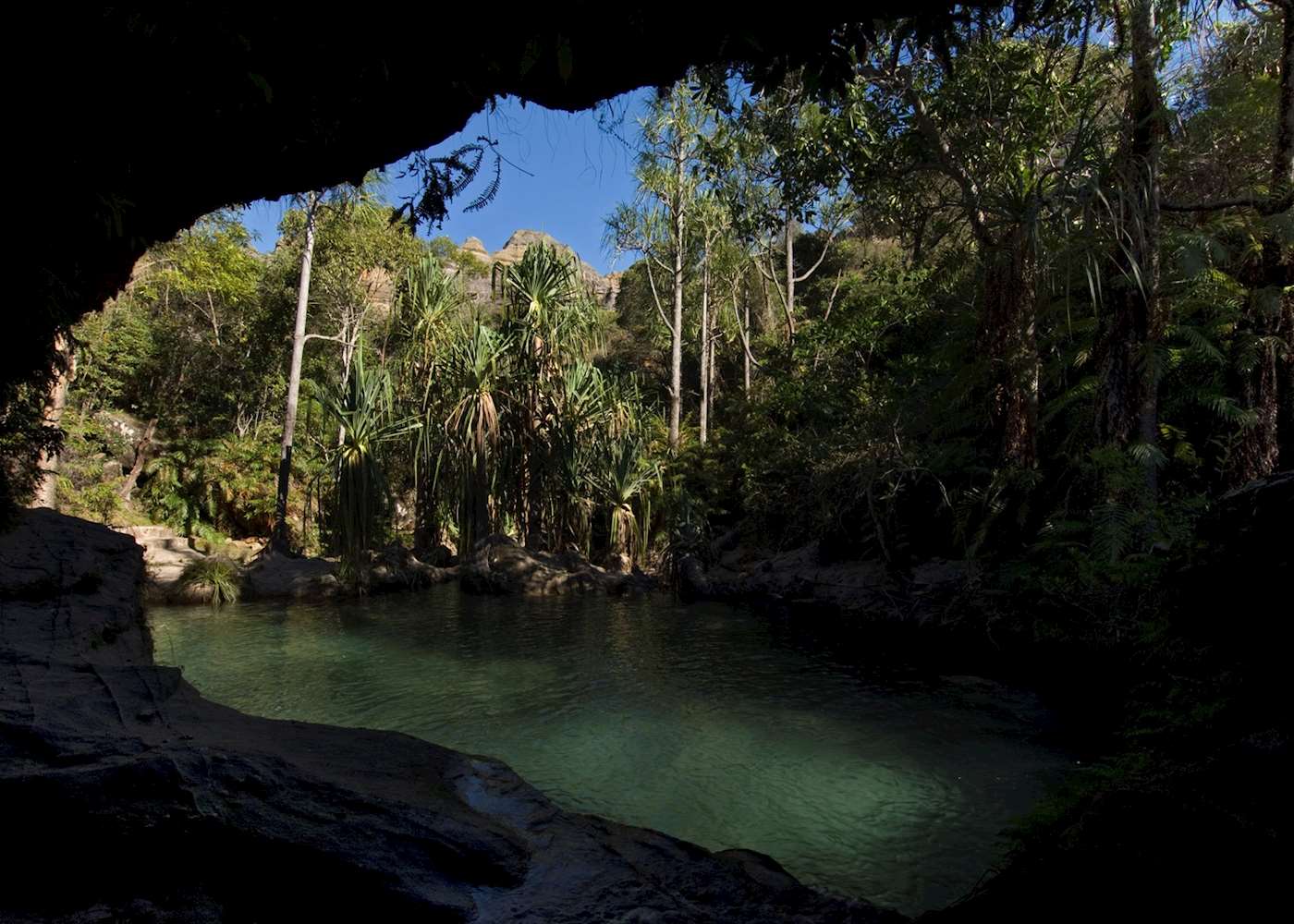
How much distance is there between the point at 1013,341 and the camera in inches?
346

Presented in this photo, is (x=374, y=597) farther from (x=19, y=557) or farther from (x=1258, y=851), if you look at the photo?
(x=1258, y=851)

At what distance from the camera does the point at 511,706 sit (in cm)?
735

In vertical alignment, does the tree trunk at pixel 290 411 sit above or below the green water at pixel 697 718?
above

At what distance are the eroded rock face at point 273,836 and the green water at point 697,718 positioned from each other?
5.63 ft

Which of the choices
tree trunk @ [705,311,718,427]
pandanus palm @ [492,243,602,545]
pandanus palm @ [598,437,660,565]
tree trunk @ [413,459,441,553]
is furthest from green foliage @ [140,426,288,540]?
tree trunk @ [705,311,718,427]

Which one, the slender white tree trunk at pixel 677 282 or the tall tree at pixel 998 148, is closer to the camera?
the tall tree at pixel 998 148

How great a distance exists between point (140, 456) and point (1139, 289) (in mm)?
21691

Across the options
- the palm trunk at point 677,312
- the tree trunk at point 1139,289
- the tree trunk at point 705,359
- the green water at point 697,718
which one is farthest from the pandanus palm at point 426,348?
the tree trunk at point 1139,289

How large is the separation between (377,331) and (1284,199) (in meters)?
23.0

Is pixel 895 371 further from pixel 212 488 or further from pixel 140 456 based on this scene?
pixel 140 456

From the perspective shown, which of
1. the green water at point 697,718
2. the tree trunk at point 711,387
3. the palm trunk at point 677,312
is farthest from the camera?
the tree trunk at point 711,387

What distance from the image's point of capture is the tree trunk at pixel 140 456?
60.8ft

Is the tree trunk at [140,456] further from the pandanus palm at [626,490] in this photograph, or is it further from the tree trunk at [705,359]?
the tree trunk at [705,359]

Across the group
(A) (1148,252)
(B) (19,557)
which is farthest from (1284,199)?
(B) (19,557)
